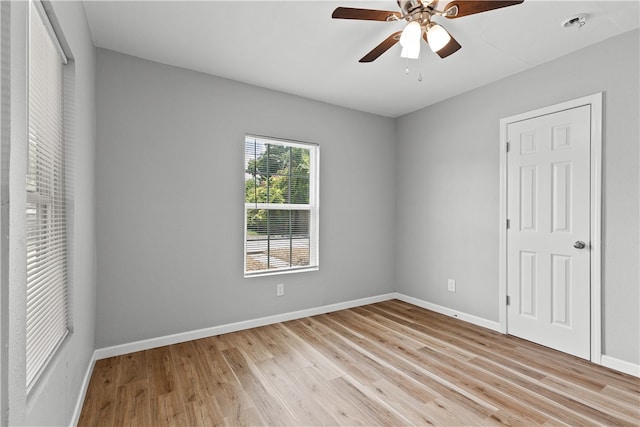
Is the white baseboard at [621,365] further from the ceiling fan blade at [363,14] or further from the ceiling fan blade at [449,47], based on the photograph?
the ceiling fan blade at [363,14]

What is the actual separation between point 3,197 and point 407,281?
13.7 feet

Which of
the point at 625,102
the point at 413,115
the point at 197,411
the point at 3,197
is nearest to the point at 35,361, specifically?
the point at 3,197

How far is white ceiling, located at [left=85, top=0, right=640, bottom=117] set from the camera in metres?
2.13

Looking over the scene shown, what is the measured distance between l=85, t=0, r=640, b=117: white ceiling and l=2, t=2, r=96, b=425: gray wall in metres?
0.41

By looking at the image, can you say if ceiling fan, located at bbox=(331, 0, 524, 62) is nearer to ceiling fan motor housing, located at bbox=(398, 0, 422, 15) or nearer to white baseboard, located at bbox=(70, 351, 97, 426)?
ceiling fan motor housing, located at bbox=(398, 0, 422, 15)

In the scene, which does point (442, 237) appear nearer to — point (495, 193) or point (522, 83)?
point (495, 193)

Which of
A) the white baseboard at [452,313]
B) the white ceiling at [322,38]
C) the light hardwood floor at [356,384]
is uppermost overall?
the white ceiling at [322,38]

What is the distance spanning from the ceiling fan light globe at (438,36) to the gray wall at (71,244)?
192cm

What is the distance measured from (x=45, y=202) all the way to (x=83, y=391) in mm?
1392

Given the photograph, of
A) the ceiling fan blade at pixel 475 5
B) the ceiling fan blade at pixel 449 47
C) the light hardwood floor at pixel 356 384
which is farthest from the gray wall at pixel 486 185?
the ceiling fan blade at pixel 475 5

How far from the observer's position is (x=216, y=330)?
311 centimetres

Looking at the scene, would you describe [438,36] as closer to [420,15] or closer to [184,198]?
[420,15]

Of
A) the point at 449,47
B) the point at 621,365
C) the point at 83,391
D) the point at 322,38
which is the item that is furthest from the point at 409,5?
the point at 83,391

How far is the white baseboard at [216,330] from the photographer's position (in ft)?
8.70
